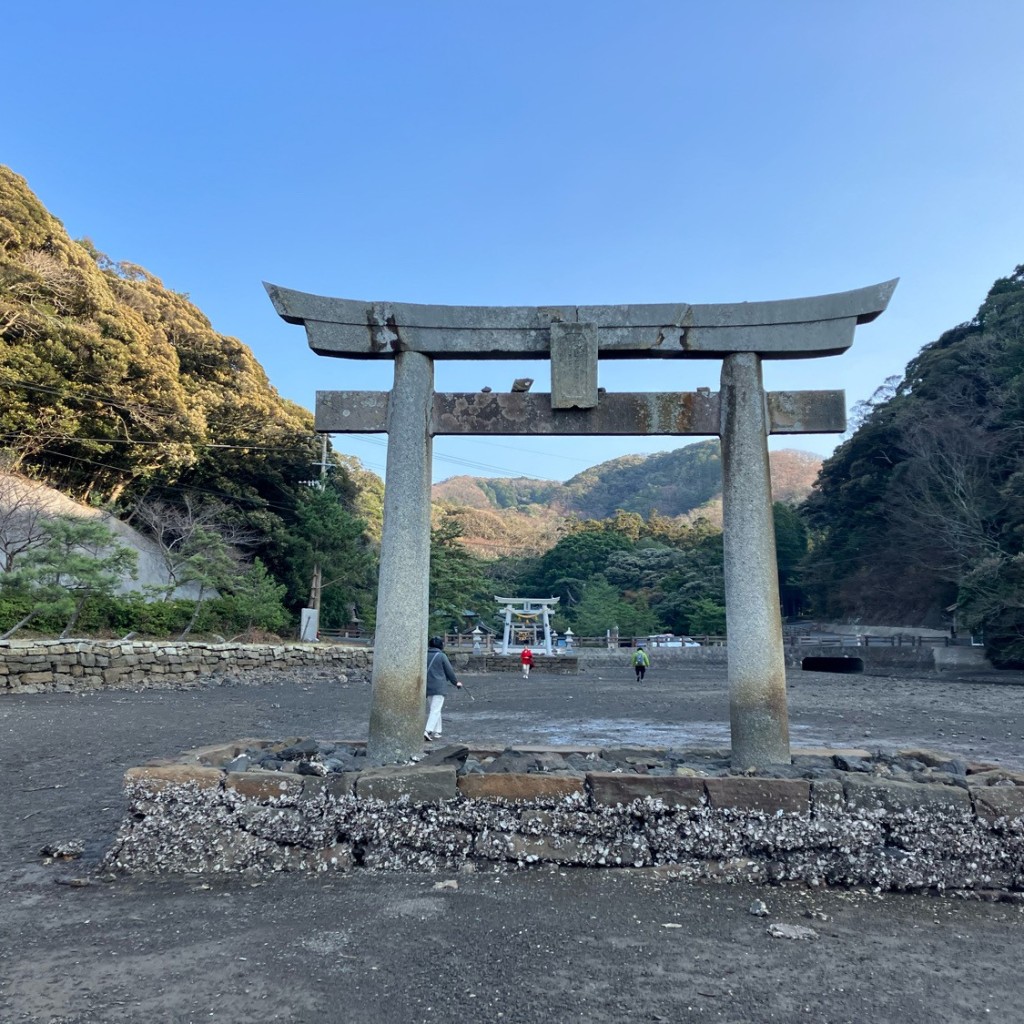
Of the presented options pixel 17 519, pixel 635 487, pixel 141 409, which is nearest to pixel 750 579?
pixel 17 519

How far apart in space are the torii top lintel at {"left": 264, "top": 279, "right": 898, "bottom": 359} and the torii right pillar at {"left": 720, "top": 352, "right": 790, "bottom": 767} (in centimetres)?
27

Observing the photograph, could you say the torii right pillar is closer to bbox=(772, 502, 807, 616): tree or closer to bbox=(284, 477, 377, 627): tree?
bbox=(284, 477, 377, 627): tree

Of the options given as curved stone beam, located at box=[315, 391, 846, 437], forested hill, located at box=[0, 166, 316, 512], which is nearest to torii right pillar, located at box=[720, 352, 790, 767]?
curved stone beam, located at box=[315, 391, 846, 437]

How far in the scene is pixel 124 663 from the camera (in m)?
16.2

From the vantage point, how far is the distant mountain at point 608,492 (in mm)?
83625

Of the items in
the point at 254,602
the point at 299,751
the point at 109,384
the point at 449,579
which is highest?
the point at 109,384

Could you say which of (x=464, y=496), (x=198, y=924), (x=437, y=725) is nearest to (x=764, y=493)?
(x=198, y=924)

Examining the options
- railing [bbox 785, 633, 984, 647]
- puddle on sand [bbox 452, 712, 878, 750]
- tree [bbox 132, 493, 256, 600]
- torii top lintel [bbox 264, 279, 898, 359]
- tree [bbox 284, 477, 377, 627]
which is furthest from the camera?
railing [bbox 785, 633, 984, 647]

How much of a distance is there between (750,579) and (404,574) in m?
2.77

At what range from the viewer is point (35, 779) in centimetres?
709

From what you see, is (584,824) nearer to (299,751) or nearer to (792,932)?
(792,932)

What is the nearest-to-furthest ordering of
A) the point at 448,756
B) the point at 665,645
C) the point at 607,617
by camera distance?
the point at 448,756, the point at 665,645, the point at 607,617

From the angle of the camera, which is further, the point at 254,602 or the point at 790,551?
the point at 790,551

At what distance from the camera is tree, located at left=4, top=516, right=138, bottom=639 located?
15570 mm
